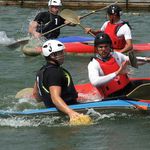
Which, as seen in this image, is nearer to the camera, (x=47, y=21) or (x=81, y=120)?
(x=81, y=120)

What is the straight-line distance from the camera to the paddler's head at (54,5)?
38.8 ft

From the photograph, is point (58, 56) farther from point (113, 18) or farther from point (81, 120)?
point (113, 18)

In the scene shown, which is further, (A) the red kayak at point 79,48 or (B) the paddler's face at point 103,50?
(A) the red kayak at point 79,48

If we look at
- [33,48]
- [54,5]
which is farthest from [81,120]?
[33,48]

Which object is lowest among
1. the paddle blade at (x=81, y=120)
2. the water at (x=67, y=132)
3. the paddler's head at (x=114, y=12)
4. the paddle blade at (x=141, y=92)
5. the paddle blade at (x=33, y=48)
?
the paddle blade at (x=33, y=48)

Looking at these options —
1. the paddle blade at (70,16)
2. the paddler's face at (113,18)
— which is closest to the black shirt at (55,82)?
the paddler's face at (113,18)

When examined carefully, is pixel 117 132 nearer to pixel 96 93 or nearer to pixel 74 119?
pixel 74 119

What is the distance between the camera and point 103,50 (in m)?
7.09

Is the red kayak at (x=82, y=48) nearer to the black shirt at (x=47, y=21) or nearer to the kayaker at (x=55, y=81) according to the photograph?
the black shirt at (x=47, y=21)

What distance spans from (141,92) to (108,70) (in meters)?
0.51

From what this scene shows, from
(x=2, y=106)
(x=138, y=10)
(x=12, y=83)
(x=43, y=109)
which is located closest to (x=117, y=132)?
(x=43, y=109)

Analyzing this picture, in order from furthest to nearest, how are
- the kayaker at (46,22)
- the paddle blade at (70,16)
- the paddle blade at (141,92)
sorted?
the kayaker at (46,22)
the paddle blade at (70,16)
the paddle blade at (141,92)

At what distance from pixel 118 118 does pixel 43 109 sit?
3.13 feet

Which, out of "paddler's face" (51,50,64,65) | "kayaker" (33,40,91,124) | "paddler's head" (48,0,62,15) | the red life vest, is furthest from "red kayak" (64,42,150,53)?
"paddler's face" (51,50,64,65)
